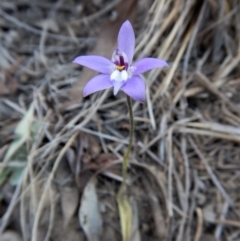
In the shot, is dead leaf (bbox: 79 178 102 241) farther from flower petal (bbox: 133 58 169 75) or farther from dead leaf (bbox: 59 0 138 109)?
flower petal (bbox: 133 58 169 75)

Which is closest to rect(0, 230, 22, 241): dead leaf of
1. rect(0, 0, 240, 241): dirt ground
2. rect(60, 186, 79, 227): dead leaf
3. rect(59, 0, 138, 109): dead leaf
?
rect(0, 0, 240, 241): dirt ground

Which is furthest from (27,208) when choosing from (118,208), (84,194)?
(118,208)

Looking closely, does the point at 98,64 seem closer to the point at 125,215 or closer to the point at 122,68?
the point at 122,68

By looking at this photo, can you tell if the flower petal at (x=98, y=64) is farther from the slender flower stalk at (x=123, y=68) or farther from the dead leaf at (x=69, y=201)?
the dead leaf at (x=69, y=201)

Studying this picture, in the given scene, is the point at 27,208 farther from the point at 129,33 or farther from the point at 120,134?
the point at 129,33

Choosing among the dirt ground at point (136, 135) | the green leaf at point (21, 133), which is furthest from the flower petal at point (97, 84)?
the green leaf at point (21, 133)

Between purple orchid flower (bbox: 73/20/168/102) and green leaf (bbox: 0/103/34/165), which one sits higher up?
purple orchid flower (bbox: 73/20/168/102)
